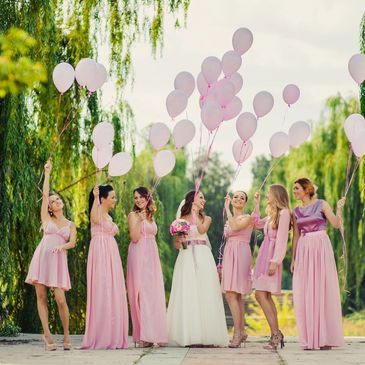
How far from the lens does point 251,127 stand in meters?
10.1

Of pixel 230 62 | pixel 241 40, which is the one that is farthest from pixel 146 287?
pixel 241 40

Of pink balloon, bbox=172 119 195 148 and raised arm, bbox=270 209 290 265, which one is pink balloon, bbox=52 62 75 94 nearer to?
pink balloon, bbox=172 119 195 148

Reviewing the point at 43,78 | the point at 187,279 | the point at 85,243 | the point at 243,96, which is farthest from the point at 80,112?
the point at 43,78

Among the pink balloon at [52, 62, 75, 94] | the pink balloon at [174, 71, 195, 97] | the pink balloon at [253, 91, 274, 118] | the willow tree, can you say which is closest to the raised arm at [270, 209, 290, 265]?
the pink balloon at [253, 91, 274, 118]

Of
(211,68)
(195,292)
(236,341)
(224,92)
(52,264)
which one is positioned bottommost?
(236,341)

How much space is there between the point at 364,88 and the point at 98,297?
4194 mm

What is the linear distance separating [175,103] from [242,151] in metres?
0.90

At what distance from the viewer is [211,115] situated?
32.7 ft

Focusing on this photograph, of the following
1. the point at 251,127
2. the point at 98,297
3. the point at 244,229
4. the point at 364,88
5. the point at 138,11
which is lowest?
the point at 98,297

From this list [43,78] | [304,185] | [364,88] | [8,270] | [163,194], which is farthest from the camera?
[163,194]

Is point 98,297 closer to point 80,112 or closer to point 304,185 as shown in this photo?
point 304,185

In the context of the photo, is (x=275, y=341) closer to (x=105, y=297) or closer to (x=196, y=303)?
(x=196, y=303)

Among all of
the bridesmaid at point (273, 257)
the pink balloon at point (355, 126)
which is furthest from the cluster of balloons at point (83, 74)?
the pink balloon at point (355, 126)

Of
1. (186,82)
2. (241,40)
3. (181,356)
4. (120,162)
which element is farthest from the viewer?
(241,40)
